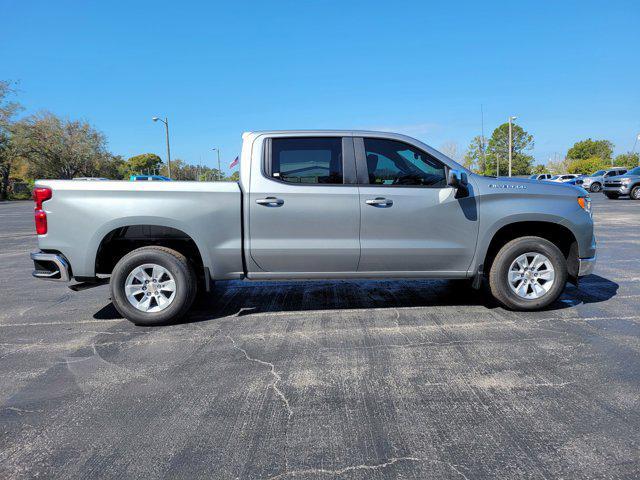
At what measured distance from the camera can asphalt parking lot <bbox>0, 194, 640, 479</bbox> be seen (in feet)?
7.88

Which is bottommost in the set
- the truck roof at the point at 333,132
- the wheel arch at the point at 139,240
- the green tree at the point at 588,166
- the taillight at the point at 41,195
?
the wheel arch at the point at 139,240

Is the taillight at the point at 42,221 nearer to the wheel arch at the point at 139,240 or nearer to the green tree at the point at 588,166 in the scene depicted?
the wheel arch at the point at 139,240

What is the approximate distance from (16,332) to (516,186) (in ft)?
18.3

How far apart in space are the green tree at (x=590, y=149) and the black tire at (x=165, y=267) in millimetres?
79565

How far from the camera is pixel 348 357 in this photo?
378 centimetres

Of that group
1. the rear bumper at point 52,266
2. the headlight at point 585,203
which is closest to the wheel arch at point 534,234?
the headlight at point 585,203

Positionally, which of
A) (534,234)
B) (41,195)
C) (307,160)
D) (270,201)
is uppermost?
(307,160)

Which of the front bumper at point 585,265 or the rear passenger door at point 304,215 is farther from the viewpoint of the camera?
the front bumper at point 585,265

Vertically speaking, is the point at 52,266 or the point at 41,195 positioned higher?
the point at 41,195

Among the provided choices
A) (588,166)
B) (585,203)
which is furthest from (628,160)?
(585,203)

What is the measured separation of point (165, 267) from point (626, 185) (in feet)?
89.3

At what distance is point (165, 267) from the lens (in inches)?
181

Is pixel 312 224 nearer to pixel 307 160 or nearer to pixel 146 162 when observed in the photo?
pixel 307 160

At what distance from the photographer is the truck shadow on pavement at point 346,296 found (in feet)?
17.4
